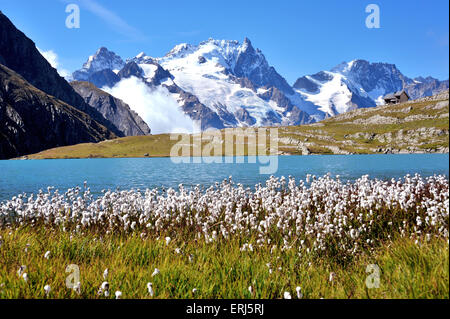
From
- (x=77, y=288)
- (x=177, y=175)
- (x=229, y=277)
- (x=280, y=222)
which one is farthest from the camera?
(x=177, y=175)

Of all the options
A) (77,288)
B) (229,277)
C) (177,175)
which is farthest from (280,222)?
(177,175)

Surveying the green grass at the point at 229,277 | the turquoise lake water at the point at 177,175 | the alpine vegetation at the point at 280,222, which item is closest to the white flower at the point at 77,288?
the green grass at the point at 229,277

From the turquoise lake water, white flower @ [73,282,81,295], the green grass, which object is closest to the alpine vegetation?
white flower @ [73,282,81,295]

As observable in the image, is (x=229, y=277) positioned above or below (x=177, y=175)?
below

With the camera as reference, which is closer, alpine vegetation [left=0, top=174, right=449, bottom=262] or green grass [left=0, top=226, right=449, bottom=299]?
green grass [left=0, top=226, right=449, bottom=299]

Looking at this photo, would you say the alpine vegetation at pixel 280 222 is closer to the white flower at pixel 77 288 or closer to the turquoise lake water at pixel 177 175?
the white flower at pixel 77 288

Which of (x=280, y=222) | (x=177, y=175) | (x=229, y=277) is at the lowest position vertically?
(x=229, y=277)

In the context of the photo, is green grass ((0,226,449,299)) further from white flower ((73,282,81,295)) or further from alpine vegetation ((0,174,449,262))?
alpine vegetation ((0,174,449,262))

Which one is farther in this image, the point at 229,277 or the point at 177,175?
the point at 177,175

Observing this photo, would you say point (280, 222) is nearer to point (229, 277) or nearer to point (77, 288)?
point (229, 277)
